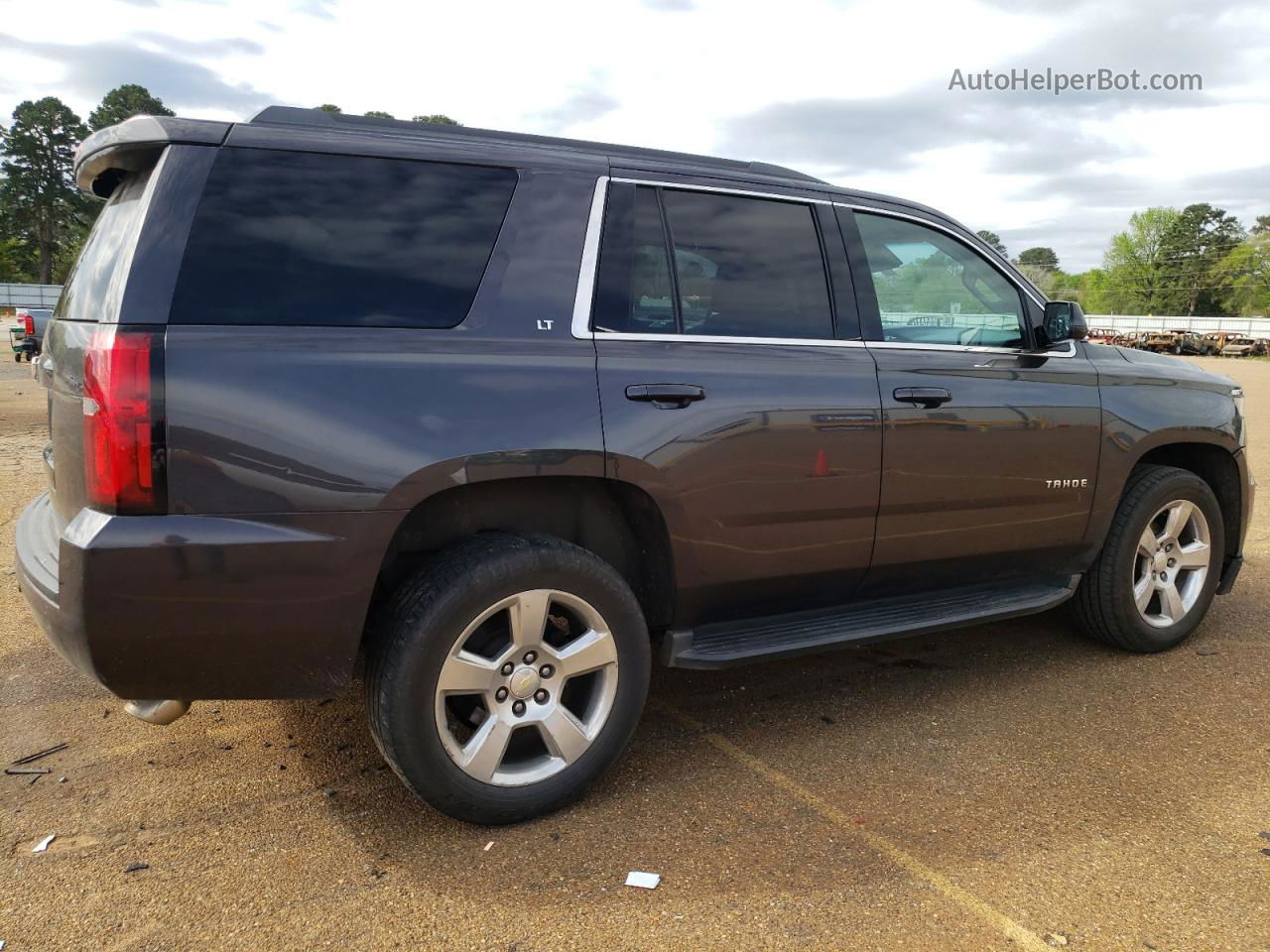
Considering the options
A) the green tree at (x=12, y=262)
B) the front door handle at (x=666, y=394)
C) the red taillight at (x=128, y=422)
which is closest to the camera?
the red taillight at (x=128, y=422)

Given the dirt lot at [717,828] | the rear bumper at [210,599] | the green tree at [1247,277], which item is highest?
the green tree at [1247,277]

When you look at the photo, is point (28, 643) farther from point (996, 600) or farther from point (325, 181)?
point (996, 600)

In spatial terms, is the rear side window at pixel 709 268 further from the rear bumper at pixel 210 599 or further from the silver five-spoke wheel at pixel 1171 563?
the silver five-spoke wheel at pixel 1171 563

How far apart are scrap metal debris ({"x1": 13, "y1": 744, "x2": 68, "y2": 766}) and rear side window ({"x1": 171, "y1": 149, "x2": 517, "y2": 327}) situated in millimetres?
1761

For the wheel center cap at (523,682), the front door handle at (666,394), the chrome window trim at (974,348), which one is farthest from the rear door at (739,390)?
the wheel center cap at (523,682)

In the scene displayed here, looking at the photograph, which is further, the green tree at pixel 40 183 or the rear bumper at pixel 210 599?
the green tree at pixel 40 183

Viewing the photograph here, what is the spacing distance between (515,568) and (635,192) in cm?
129

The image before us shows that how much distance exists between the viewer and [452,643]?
8.77ft

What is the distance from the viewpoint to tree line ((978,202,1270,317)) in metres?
94.6

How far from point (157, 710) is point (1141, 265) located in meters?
110

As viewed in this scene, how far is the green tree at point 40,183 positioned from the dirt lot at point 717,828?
77.0 meters

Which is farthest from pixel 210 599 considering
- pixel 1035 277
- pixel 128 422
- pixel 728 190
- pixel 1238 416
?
pixel 1238 416

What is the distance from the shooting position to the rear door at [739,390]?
2.98 metres

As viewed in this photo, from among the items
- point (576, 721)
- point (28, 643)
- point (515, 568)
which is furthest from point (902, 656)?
point (28, 643)
